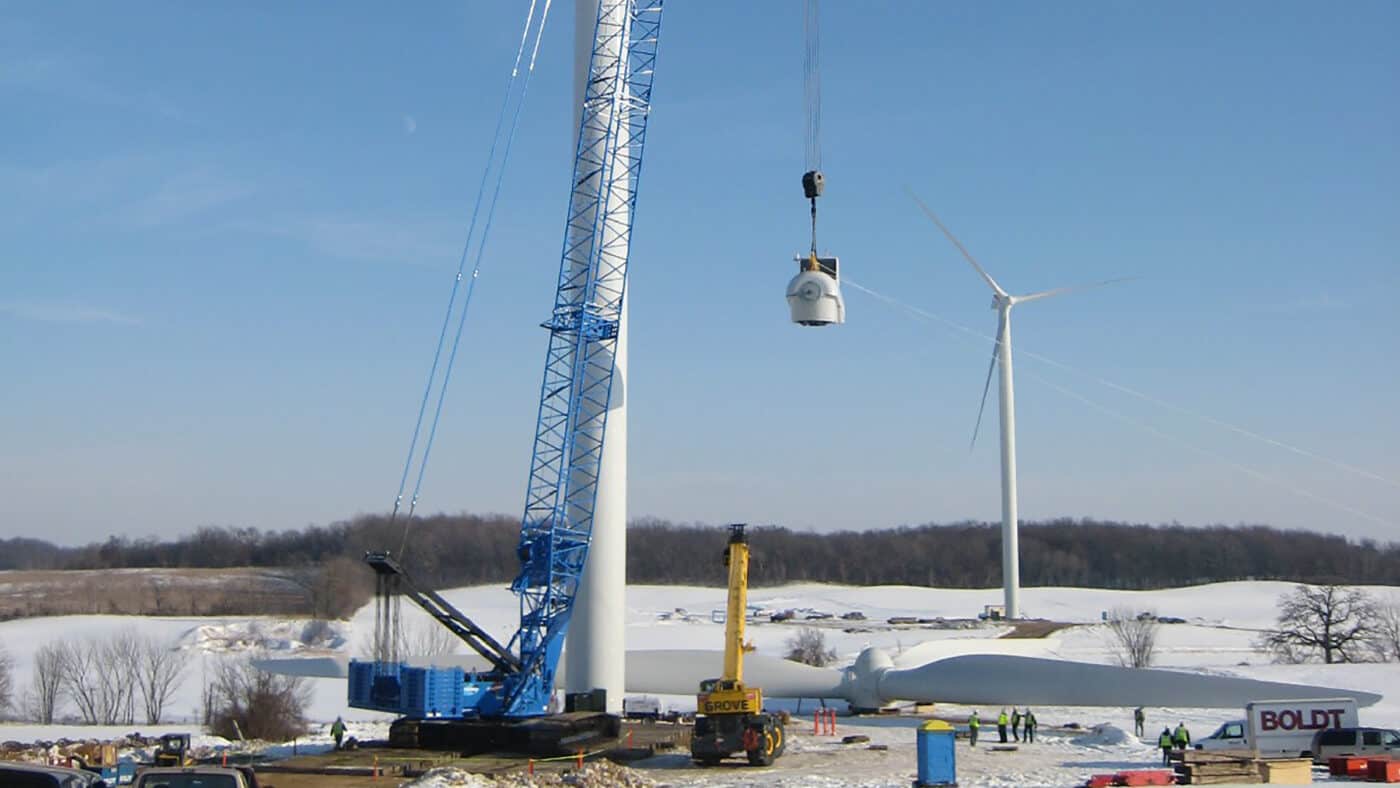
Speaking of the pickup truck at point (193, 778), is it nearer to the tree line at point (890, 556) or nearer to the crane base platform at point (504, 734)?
the crane base platform at point (504, 734)

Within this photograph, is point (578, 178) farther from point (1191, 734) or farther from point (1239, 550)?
point (1239, 550)

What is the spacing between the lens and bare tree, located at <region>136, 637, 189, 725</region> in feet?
204

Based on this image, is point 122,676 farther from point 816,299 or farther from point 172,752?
point 816,299

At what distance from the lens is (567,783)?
26.1 metres

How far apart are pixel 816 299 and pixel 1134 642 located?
108 feet

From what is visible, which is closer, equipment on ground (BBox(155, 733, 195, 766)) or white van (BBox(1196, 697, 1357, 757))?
white van (BBox(1196, 697, 1357, 757))

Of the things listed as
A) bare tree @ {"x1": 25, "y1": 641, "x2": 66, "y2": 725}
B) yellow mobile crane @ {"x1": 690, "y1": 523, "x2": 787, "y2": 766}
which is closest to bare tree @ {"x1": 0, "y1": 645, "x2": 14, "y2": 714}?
bare tree @ {"x1": 25, "y1": 641, "x2": 66, "y2": 725}

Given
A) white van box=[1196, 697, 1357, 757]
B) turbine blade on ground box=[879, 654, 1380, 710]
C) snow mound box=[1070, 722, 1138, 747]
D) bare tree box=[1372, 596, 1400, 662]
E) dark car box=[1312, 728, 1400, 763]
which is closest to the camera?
dark car box=[1312, 728, 1400, 763]

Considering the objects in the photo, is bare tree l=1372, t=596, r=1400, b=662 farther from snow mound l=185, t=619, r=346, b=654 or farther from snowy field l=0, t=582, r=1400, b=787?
snow mound l=185, t=619, r=346, b=654

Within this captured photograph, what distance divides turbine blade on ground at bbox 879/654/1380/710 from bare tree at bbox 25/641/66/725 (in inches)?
1558

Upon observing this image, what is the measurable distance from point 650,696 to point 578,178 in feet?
80.9

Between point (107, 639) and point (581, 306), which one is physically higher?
point (581, 306)

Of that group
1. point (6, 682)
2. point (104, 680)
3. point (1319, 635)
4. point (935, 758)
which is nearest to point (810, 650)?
point (1319, 635)

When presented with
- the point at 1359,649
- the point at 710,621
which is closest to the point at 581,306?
the point at 1359,649
